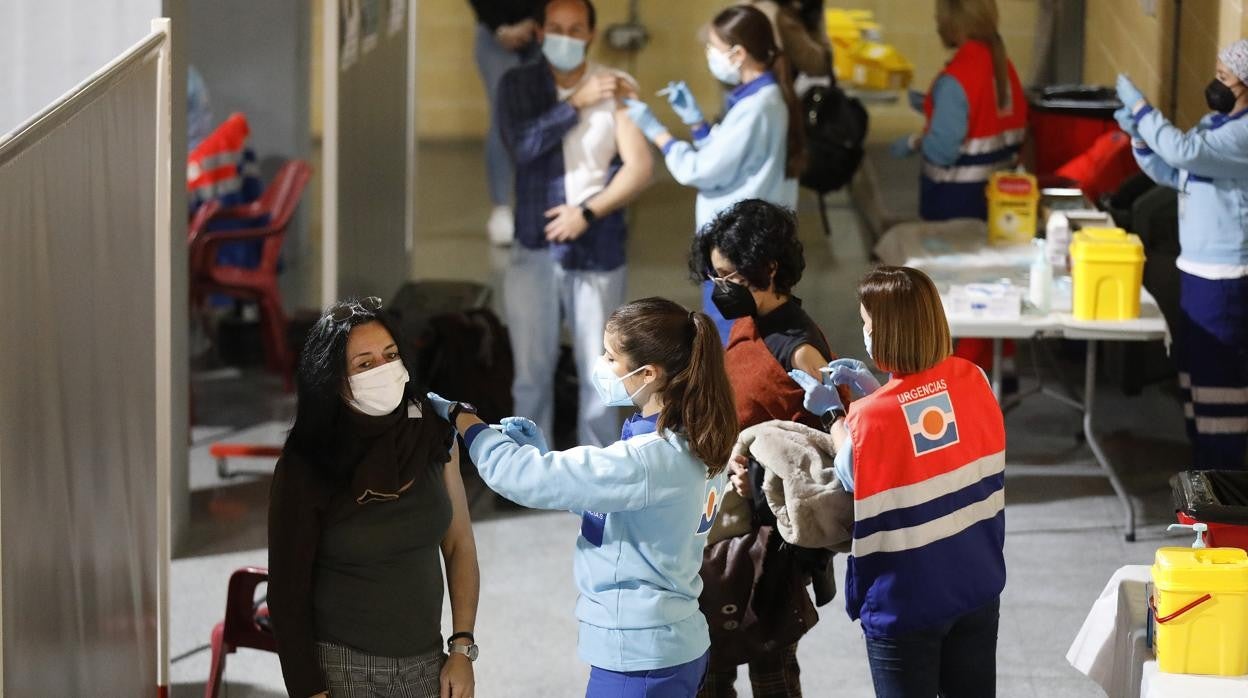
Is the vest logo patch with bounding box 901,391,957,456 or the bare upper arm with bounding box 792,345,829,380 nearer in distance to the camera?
the vest logo patch with bounding box 901,391,957,456

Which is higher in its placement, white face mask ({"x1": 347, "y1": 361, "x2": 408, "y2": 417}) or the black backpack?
the black backpack

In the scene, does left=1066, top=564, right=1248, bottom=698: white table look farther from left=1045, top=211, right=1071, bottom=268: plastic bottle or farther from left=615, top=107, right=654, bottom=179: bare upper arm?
left=1045, top=211, right=1071, bottom=268: plastic bottle

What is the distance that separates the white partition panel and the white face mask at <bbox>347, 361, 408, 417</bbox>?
57cm

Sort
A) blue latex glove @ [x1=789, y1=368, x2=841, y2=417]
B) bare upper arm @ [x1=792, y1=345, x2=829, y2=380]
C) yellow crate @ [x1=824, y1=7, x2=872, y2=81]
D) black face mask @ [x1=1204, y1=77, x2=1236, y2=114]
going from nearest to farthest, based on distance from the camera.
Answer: blue latex glove @ [x1=789, y1=368, x2=841, y2=417] < bare upper arm @ [x1=792, y1=345, x2=829, y2=380] < black face mask @ [x1=1204, y1=77, x2=1236, y2=114] < yellow crate @ [x1=824, y1=7, x2=872, y2=81]

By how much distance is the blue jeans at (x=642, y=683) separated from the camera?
3.19 metres

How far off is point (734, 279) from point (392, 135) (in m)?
3.89

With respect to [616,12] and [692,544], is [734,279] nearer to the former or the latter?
[692,544]

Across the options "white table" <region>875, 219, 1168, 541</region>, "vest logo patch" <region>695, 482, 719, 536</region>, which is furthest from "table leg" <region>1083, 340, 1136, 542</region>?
"vest logo patch" <region>695, 482, 719, 536</region>

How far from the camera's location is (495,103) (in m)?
6.55

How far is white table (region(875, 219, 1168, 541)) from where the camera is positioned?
596 cm

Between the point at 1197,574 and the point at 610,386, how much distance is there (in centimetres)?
112

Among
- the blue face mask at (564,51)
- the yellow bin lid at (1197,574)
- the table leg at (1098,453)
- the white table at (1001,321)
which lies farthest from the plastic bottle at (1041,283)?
the yellow bin lid at (1197,574)

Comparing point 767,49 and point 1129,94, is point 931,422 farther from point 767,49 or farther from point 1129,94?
point 1129,94

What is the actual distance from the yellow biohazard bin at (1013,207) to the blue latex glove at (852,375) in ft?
11.3
